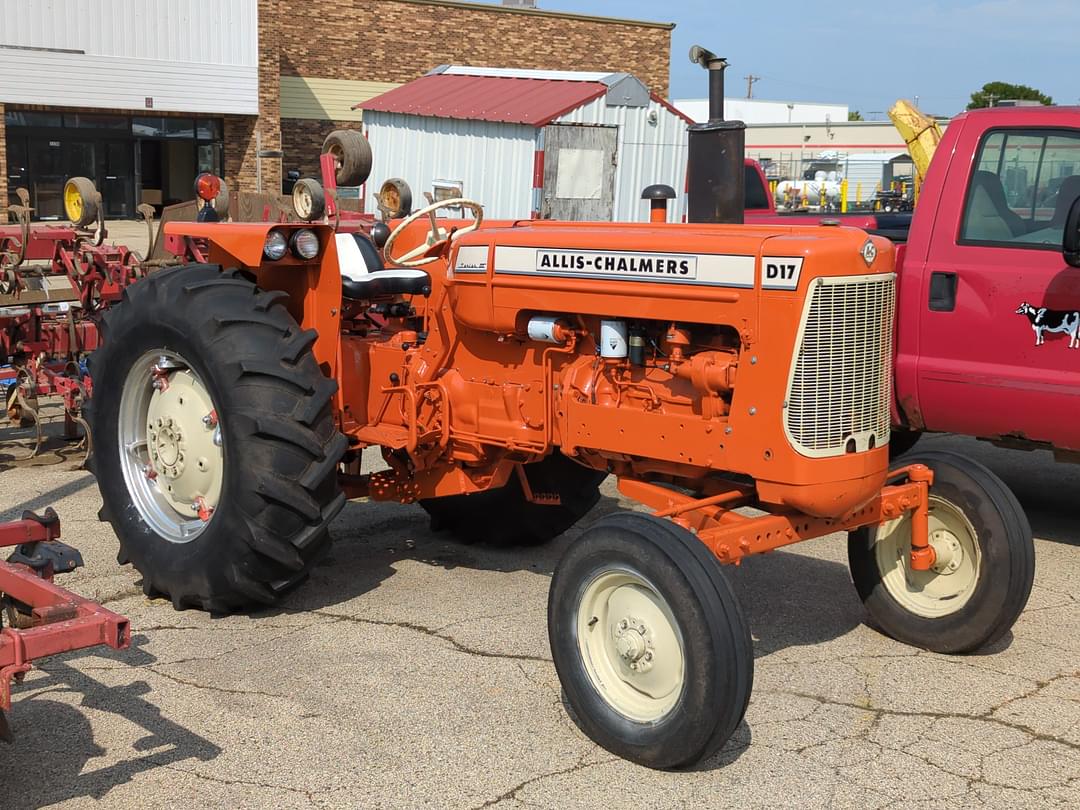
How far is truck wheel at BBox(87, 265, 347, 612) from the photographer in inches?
195

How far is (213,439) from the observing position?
5.36m

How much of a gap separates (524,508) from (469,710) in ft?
Result: 6.35

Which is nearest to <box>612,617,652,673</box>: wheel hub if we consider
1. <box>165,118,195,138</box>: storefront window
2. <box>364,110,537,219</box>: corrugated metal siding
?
<box>364,110,537,219</box>: corrugated metal siding

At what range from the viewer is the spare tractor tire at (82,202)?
8031 mm

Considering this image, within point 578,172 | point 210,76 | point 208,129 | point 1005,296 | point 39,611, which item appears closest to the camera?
point 39,611

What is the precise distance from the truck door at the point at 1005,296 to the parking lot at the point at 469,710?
887mm

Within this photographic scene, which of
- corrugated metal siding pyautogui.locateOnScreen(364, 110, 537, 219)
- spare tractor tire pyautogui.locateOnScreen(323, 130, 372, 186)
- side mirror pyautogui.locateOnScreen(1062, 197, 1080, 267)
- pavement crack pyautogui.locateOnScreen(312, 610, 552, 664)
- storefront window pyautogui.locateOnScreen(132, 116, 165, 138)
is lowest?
pavement crack pyautogui.locateOnScreen(312, 610, 552, 664)

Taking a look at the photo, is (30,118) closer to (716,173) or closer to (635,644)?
(716,173)

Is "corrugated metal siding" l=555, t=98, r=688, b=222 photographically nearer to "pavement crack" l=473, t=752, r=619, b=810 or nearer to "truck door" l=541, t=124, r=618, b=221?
"truck door" l=541, t=124, r=618, b=221

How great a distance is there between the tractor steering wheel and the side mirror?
251 centimetres

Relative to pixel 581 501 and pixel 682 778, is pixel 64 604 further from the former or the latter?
pixel 581 501

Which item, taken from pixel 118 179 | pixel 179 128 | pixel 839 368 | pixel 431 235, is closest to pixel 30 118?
pixel 118 179

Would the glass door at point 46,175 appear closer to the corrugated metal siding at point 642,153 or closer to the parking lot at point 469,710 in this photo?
the corrugated metal siding at point 642,153

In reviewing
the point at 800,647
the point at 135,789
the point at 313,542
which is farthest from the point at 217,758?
the point at 800,647
